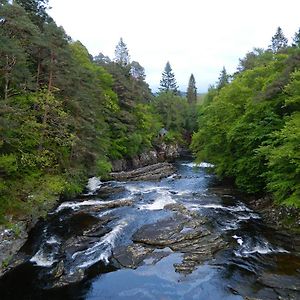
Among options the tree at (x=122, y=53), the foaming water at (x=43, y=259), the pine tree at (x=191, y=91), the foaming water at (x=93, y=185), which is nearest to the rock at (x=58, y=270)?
the foaming water at (x=43, y=259)

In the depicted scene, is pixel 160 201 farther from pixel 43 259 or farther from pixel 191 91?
pixel 191 91

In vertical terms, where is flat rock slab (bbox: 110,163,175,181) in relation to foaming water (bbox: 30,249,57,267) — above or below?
above

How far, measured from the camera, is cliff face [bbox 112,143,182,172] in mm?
45513

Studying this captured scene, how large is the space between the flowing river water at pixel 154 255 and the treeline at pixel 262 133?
3170 millimetres

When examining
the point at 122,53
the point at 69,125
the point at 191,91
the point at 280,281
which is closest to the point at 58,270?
the point at 280,281

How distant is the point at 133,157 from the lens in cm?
4978

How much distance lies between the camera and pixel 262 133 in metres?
25.2

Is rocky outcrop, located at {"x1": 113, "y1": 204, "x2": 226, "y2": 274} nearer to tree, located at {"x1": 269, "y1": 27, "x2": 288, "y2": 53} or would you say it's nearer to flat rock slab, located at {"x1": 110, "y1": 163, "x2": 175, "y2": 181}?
flat rock slab, located at {"x1": 110, "y1": 163, "x2": 175, "y2": 181}

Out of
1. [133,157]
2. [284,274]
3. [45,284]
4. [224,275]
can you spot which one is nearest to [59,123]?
[45,284]

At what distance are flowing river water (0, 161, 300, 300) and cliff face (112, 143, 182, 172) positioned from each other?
65.9 ft

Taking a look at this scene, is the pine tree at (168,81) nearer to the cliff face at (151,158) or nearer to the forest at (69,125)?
the cliff face at (151,158)

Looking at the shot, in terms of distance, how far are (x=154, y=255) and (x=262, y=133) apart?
13371mm

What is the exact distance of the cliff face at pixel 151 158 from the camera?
45.5 metres

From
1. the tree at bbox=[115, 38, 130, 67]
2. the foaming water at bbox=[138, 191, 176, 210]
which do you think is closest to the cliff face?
the foaming water at bbox=[138, 191, 176, 210]
